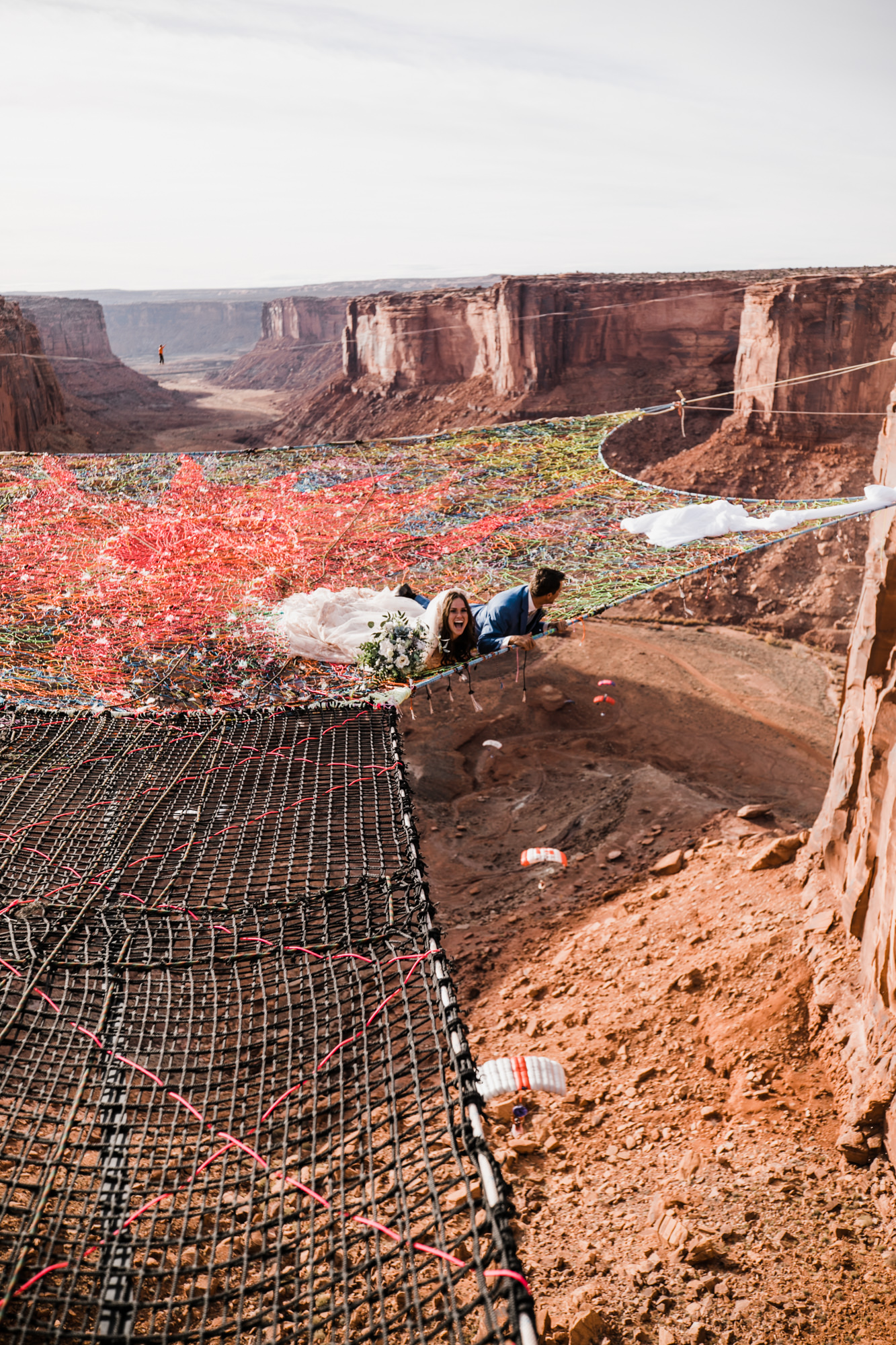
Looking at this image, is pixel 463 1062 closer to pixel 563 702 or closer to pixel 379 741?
pixel 379 741

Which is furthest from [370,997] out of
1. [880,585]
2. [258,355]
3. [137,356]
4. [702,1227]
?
[137,356]

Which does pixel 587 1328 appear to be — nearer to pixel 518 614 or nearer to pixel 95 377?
pixel 518 614

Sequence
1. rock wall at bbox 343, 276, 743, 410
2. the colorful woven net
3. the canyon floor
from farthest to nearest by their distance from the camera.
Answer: rock wall at bbox 343, 276, 743, 410, the colorful woven net, the canyon floor

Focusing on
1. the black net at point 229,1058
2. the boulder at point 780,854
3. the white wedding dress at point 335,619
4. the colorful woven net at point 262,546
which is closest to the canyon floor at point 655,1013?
the boulder at point 780,854

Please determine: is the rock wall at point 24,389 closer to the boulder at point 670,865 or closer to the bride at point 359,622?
the bride at point 359,622

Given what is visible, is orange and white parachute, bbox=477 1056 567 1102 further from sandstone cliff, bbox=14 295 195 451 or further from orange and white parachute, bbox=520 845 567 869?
sandstone cliff, bbox=14 295 195 451

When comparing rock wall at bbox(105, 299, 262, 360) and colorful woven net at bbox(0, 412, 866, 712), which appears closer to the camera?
colorful woven net at bbox(0, 412, 866, 712)

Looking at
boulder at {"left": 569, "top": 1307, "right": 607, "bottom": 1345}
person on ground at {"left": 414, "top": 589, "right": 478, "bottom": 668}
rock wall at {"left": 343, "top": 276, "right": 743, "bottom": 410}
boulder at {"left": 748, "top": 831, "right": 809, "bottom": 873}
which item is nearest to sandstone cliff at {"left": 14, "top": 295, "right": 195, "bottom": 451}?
rock wall at {"left": 343, "top": 276, "right": 743, "bottom": 410}
